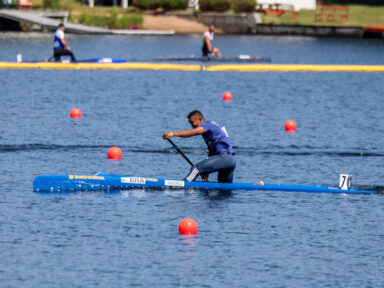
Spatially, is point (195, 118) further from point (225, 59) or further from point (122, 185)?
Answer: point (225, 59)

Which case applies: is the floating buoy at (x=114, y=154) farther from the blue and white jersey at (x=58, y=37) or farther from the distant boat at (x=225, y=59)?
the distant boat at (x=225, y=59)

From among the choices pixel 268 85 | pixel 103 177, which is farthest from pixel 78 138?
pixel 268 85

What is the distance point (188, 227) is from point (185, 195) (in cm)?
335

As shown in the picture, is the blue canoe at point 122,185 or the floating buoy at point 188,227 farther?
the blue canoe at point 122,185

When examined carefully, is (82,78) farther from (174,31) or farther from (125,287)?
(174,31)

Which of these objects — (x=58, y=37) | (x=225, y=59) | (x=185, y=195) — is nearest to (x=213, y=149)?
(x=185, y=195)

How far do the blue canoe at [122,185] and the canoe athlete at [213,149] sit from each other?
27 cm

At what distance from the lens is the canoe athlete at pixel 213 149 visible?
20.3 m

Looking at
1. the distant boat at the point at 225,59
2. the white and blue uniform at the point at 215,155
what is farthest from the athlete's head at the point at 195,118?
the distant boat at the point at 225,59

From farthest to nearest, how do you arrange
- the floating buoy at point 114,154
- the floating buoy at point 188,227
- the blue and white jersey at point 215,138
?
the floating buoy at point 114,154 < the blue and white jersey at point 215,138 < the floating buoy at point 188,227

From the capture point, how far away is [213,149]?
20.9 metres

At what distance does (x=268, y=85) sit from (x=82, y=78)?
9.96m

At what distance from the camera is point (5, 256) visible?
1591cm

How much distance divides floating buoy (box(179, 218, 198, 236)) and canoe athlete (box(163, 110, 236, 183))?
10.8 ft
